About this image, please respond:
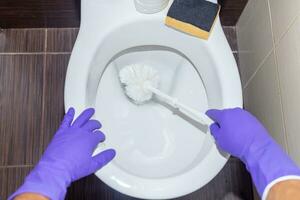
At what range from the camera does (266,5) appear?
1037mm

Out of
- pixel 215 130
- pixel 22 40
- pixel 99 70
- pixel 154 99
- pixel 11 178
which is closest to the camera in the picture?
pixel 215 130

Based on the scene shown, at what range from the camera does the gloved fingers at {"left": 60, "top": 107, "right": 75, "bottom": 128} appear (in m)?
0.86

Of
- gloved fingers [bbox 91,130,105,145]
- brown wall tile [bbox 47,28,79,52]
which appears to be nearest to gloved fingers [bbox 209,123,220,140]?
gloved fingers [bbox 91,130,105,145]

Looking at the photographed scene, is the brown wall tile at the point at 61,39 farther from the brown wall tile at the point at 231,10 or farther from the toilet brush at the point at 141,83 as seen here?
the brown wall tile at the point at 231,10

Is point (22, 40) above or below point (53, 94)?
above

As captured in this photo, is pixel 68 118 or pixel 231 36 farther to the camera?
pixel 231 36

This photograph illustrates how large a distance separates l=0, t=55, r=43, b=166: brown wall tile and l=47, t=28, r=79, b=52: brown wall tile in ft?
0.17

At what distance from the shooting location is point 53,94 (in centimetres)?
132

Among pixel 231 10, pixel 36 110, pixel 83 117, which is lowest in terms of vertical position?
pixel 36 110

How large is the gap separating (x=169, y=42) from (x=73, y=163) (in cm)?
40

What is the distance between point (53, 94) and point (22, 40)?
0.21 meters

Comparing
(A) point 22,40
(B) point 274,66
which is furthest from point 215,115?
(A) point 22,40

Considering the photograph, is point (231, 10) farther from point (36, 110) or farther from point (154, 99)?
point (36, 110)

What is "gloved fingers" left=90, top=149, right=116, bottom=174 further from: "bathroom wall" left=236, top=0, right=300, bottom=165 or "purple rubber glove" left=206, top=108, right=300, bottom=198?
"bathroom wall" left=236, top=0, right=300, bottom=165
